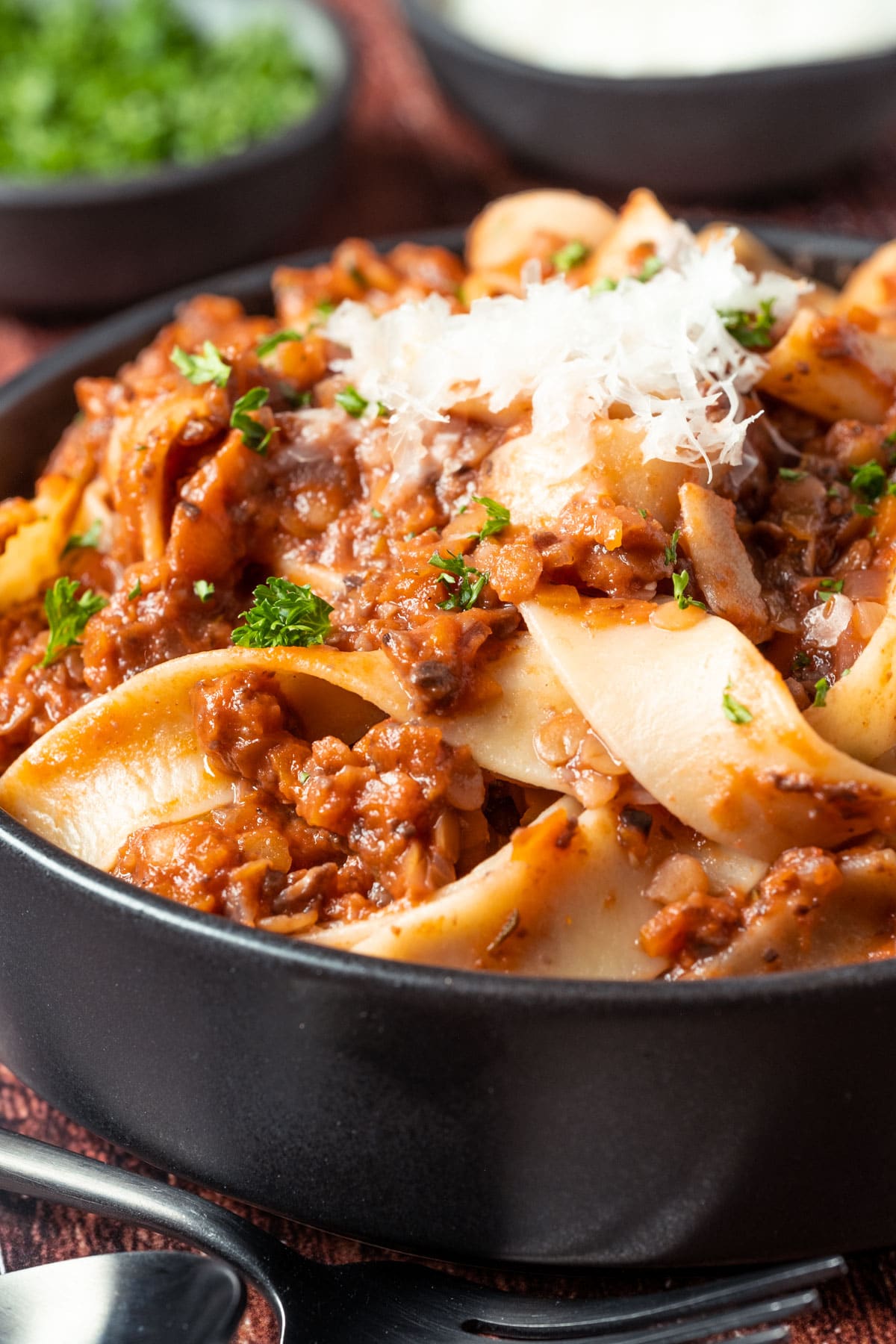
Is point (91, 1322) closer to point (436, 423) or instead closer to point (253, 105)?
point (436, 423)

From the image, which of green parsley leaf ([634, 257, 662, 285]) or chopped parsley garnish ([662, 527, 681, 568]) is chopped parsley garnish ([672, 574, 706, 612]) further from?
green parsley leaf ([634, 257, 662, 285])

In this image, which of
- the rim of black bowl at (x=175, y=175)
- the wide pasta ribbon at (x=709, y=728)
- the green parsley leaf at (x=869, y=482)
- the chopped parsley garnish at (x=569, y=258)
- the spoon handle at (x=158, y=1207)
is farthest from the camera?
the rim of black bowl at (x=175, y=175)

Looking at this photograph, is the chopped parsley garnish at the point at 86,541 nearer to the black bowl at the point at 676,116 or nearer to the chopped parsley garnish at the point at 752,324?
the chopped parsley garnish at the point at 752,324

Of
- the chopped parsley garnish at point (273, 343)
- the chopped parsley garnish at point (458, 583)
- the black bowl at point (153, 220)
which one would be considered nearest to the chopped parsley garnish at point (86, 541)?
the chopped parsley garnish at point (273, 343)

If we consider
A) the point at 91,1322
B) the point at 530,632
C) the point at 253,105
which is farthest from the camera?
the point at 253,105

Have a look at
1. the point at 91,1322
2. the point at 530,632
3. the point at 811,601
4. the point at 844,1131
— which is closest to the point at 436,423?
the point at 530,632
